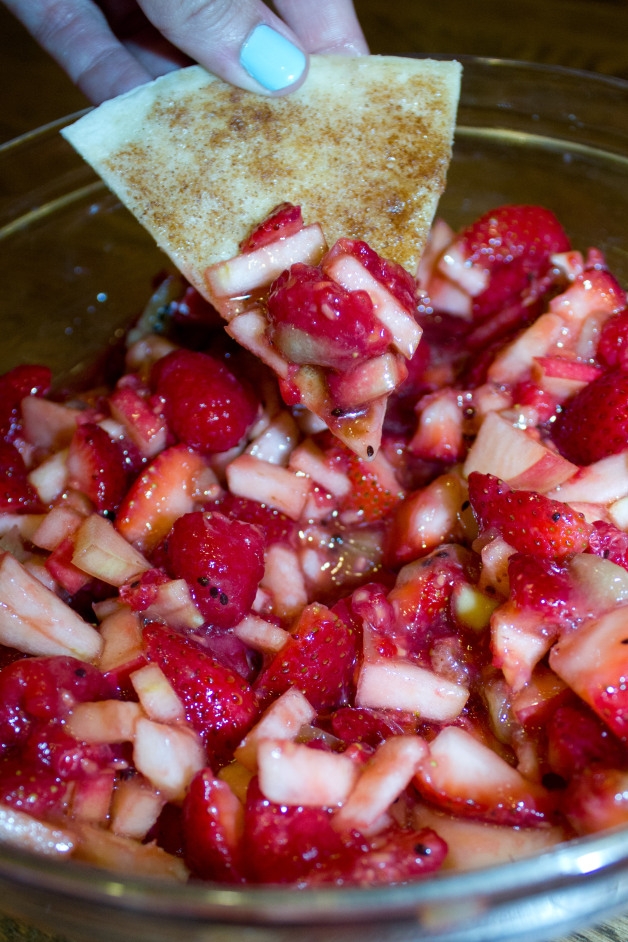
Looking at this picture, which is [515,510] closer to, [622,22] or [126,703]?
[126,703]

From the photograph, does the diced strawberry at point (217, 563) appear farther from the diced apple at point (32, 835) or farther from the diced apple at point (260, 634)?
the diced apple at point (32, 835)

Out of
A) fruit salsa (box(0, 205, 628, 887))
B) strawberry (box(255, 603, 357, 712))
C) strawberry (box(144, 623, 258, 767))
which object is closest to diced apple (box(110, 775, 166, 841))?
fruit salsa (box(0, 205, 628, 887))

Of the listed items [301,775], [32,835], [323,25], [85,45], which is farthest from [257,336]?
[85,45]

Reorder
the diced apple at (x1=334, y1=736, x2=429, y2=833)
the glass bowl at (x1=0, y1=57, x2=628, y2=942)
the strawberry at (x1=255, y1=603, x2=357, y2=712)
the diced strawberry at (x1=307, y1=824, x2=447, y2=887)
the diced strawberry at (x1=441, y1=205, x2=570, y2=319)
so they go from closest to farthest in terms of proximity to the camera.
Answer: the diced strawberry at (x1=307, y1=824, x2=447, y2=887), the diced apple at (x1=334, y1=736, x2=429, y2=833), the strawberry at (x1=255, y1=603, x2=357, y2=712), the diced strawberry at (x1=441, y1=205, x2=570, y2=319), the glass bowl at (x1=0, y1=57, x2=628, y2=942)

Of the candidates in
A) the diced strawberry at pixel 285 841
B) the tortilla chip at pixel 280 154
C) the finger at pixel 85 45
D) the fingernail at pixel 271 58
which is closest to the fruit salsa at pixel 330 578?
the diced strawberry at pixel 285 841

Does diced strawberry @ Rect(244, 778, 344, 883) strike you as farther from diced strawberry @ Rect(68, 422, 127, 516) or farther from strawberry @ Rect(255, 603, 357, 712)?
diced strawberry @ Rect(68, 422, 127, 516)
